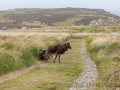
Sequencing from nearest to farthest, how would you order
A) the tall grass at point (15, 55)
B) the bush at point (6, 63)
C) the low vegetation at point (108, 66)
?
the low vegetation at point (108, 66) < the bush at point (6, 63) < the tall grass at point (15, 55)

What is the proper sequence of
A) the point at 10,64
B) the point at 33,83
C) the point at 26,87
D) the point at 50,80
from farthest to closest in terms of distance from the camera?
the point at 10,64 → the point at 50,80 → the point at 33,83 → the point at 26,87

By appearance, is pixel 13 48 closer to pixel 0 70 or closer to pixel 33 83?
pixel 0 70

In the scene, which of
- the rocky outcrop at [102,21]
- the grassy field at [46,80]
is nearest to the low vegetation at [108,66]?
the grassy field at [46,80]

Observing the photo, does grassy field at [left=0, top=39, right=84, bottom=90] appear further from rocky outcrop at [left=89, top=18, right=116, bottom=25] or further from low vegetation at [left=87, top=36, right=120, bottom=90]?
rocky outcrop at [left=89, top=18, right=116, bottom=25]

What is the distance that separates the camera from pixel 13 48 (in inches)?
920

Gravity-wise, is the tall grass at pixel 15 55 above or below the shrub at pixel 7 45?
below

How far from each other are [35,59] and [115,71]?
10.4 metres

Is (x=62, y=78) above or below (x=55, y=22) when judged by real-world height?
above

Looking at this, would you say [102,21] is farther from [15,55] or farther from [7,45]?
[15,55]

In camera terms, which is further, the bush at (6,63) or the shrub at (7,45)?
the shrub at (7,45)

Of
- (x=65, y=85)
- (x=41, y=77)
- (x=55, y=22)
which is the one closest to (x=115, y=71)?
(x=65, y=85)

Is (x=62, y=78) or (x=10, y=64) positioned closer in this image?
(x=62, y=78)

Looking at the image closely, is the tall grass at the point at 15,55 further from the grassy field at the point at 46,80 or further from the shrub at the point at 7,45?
the grassy field at the point at 46,80

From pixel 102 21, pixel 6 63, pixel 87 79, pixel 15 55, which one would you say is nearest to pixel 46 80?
pixel 87 79
